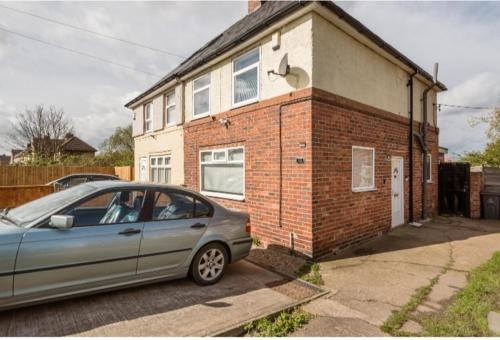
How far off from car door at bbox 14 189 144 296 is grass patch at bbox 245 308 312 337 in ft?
5.58

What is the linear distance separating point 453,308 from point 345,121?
4.00m

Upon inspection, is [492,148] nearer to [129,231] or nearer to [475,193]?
[475,193]

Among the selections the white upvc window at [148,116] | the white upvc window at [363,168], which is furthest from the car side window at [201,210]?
the white upvc window at [148,116]

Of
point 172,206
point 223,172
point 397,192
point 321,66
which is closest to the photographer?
point 172,206

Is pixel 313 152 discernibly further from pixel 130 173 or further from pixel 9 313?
pixel 130 173

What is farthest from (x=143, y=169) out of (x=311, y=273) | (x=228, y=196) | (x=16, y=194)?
(x=311, y=273)

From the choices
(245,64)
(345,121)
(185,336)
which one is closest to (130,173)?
(245,64)

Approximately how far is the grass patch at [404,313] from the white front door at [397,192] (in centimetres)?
417

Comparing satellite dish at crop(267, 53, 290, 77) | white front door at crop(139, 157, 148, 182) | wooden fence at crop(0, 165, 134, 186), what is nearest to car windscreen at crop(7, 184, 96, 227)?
Answer: satellite dish at crop(267, 53, 290, 77)

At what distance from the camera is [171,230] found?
4031mm

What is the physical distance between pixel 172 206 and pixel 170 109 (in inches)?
317

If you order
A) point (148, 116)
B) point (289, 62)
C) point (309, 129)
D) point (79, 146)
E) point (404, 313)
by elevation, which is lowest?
point (404, 313)

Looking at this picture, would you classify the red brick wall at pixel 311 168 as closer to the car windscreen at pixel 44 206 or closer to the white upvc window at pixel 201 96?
the white upvc window at pixel 201 96

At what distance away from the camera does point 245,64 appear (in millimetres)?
7395
